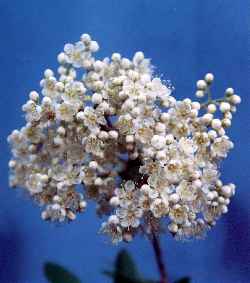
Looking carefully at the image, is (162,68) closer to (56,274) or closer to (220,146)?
(220,146)

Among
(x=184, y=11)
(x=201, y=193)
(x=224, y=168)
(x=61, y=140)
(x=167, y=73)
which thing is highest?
(x=184, y=11)

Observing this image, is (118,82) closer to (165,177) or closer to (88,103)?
(88,103)

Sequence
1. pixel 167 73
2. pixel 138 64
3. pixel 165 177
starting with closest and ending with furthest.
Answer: pixel 165 177 → pixel 138 64 → pixel 167 73

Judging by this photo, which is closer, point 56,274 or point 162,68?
point 56,274

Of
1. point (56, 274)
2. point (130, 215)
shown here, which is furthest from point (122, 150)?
point (56, 274)

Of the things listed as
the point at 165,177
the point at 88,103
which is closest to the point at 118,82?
the point at 88,103
